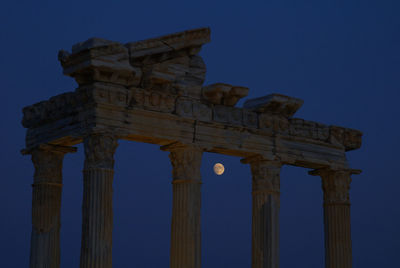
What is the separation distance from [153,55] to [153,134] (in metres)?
2.76

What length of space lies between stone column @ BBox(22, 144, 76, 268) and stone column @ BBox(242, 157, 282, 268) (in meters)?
7.23

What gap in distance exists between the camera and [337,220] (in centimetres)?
3394

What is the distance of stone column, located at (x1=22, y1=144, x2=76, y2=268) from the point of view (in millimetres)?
29016

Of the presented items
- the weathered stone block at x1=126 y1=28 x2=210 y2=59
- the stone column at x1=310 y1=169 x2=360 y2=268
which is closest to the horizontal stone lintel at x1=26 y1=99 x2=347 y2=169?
the stone column at x1=310 y1=169 x2=360 y2=268

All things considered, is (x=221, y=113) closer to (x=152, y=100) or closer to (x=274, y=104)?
(x=274, y=104)

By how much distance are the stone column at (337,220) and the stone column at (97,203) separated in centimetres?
1103

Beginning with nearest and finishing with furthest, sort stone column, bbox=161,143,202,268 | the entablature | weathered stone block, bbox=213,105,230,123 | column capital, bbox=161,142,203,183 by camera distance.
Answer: the entablature → stone column, bbox=161,143,202,268 → column capital, bbox=161,142,203,183 → weathered stone block, bbox=213,105,230,123

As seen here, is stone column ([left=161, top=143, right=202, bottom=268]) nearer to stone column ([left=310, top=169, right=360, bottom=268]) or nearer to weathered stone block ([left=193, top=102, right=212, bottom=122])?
weathered stone block ([left=193, top=102, right=212, bottom=122])

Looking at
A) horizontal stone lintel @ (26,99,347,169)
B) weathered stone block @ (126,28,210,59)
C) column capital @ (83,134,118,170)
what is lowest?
column capital @ (83,134,118,170)

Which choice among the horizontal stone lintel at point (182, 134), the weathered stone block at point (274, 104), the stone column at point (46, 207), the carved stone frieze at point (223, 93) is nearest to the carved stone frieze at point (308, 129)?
the horizontal stone lintel at point (182, 134)

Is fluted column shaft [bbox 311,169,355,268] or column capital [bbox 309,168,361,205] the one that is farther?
column capital [bbox 309,168,361,205]

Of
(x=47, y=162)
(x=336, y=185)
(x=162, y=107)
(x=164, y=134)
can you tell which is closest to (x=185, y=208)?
(x=164, y=134)

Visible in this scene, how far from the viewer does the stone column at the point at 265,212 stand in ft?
101

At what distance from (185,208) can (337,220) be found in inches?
326
